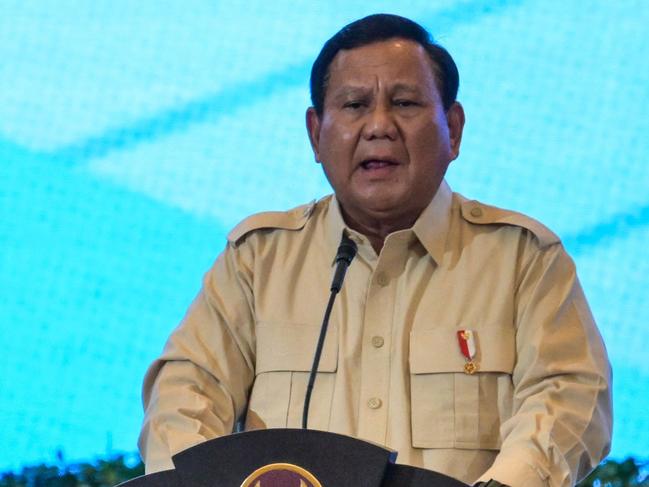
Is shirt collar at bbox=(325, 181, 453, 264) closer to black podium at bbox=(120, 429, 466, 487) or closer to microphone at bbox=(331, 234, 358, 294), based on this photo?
microphone at bbox=(331, 234, 358, 294)

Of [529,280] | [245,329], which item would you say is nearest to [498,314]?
[529,280]

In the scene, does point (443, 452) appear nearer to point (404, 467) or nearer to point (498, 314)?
point (498, 314)

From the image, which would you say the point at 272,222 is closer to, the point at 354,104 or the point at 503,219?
the point at 354,104

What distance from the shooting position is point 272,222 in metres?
2.56

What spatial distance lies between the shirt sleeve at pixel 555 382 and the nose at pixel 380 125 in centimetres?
37

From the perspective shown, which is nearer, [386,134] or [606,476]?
[386,134]

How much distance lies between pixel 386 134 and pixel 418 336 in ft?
1.31

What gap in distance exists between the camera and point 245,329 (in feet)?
8.04

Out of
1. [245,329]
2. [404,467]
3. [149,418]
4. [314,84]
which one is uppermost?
[314,84]

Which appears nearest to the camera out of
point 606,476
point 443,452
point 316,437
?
point 316,437

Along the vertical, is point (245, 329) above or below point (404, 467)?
above

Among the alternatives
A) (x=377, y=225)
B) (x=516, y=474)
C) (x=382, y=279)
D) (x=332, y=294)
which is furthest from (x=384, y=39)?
(x=516, y=474)

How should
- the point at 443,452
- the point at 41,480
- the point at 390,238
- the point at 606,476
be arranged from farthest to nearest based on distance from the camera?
the point at 41,480, the point at 606,476, the point at 390,238, the point at 443,452

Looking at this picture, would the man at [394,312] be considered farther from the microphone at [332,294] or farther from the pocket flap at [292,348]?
the microphone at [332,294]
